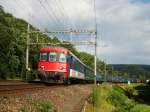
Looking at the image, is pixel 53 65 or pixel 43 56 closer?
pixel 53 65

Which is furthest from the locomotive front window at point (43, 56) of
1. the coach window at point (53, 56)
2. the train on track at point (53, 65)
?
the coach window at point (53, 56)

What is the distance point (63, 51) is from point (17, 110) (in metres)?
22.5

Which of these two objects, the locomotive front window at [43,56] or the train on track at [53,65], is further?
the locomotive front window at [43,56]

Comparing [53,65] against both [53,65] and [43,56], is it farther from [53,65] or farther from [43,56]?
[43,56]

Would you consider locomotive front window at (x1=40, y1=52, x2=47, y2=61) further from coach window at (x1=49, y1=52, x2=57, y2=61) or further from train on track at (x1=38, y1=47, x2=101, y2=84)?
coach window at (x1=49, y1=52, x2=57, y2=61)

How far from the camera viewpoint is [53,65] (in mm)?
34844

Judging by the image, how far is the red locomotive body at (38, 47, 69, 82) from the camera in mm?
34438

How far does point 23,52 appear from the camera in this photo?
63.8 meters

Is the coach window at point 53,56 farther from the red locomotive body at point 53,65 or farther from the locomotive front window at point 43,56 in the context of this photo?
the locomotive front window at point 43,56

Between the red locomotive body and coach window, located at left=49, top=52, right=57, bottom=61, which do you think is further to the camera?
coach window, located at left=49, top=52, right=57, bottom=61

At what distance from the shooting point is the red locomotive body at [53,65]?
1356 inches

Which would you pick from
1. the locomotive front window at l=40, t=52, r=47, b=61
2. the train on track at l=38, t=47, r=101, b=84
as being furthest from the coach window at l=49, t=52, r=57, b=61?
the locomotive front window at l=40, t=52, r=47, b=61

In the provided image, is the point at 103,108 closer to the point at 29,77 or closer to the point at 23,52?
the point at 29,77

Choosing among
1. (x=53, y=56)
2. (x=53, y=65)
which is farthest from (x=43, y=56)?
(x=53, y=65)
